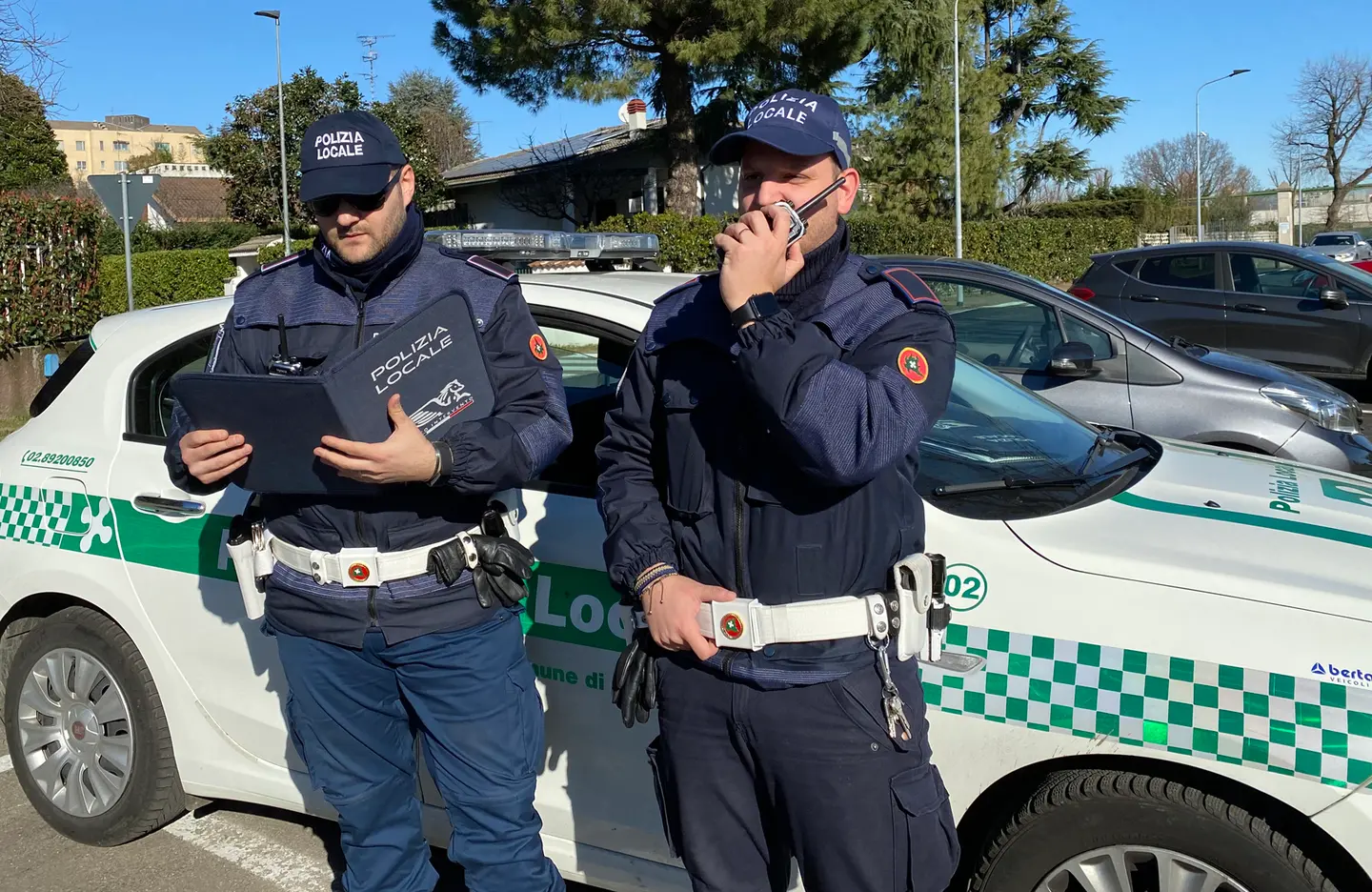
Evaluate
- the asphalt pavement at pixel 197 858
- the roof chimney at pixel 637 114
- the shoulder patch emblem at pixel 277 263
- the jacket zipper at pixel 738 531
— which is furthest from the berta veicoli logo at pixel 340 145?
the roof chimney at pixel 637 114

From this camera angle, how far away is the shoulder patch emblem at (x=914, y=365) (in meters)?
1.95

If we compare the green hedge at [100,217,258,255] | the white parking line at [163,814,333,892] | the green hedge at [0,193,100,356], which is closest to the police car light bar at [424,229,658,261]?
the white parking line at [163,814,333,892]

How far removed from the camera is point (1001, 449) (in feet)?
9.82

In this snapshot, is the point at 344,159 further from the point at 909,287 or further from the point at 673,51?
the point at 673,51

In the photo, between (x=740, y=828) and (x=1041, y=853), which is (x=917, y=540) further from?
(x=1041, y=853)

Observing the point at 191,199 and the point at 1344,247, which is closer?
the point at 1344,247

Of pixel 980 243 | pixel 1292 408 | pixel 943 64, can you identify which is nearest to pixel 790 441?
pixel 1292 408

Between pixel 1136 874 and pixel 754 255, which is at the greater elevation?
pixel 754 255

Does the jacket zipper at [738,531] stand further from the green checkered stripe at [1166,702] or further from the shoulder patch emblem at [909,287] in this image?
the green checkered stripe at [1166,702]

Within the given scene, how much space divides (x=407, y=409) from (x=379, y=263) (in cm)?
37

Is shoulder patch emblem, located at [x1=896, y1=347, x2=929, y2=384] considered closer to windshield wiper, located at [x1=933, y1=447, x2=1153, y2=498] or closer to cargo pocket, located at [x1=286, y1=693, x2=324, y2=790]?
windshield wiper, located at [x1=933, y1=447, x2=1153, y2=498]

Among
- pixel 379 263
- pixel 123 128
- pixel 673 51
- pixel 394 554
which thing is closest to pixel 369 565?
pixel 394 554

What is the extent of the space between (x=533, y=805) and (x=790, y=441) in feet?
4.64

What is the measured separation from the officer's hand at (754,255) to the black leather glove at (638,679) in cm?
65
